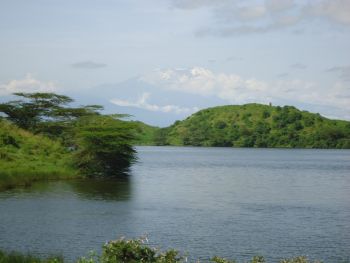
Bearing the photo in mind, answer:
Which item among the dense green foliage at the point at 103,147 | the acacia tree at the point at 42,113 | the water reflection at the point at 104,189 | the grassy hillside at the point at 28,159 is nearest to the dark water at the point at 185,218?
the water reflection at the point at 104,189

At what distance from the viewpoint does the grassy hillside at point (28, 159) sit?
6200 centimetres

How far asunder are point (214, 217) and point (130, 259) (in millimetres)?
26416

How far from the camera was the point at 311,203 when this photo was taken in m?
54.1

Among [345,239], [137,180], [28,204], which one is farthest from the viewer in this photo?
[137,180]

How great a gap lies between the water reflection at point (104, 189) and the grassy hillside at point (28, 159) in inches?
148

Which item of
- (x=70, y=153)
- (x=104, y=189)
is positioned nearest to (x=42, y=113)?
(x=70, y=153)

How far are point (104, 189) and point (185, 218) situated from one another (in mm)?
20879

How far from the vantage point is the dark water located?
108 ft

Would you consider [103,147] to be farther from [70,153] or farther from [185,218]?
[185,218]

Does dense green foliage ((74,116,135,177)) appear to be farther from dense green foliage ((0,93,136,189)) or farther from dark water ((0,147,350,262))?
dark water ((0,147,350,262))

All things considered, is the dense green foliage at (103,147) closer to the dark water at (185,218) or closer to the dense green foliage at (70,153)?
the dense green foliage at (70,153)

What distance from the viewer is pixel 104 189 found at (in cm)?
6244

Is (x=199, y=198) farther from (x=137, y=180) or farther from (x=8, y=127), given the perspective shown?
(x=8, y=127)

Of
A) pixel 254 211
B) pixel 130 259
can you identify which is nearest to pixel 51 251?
pixel 130 259
